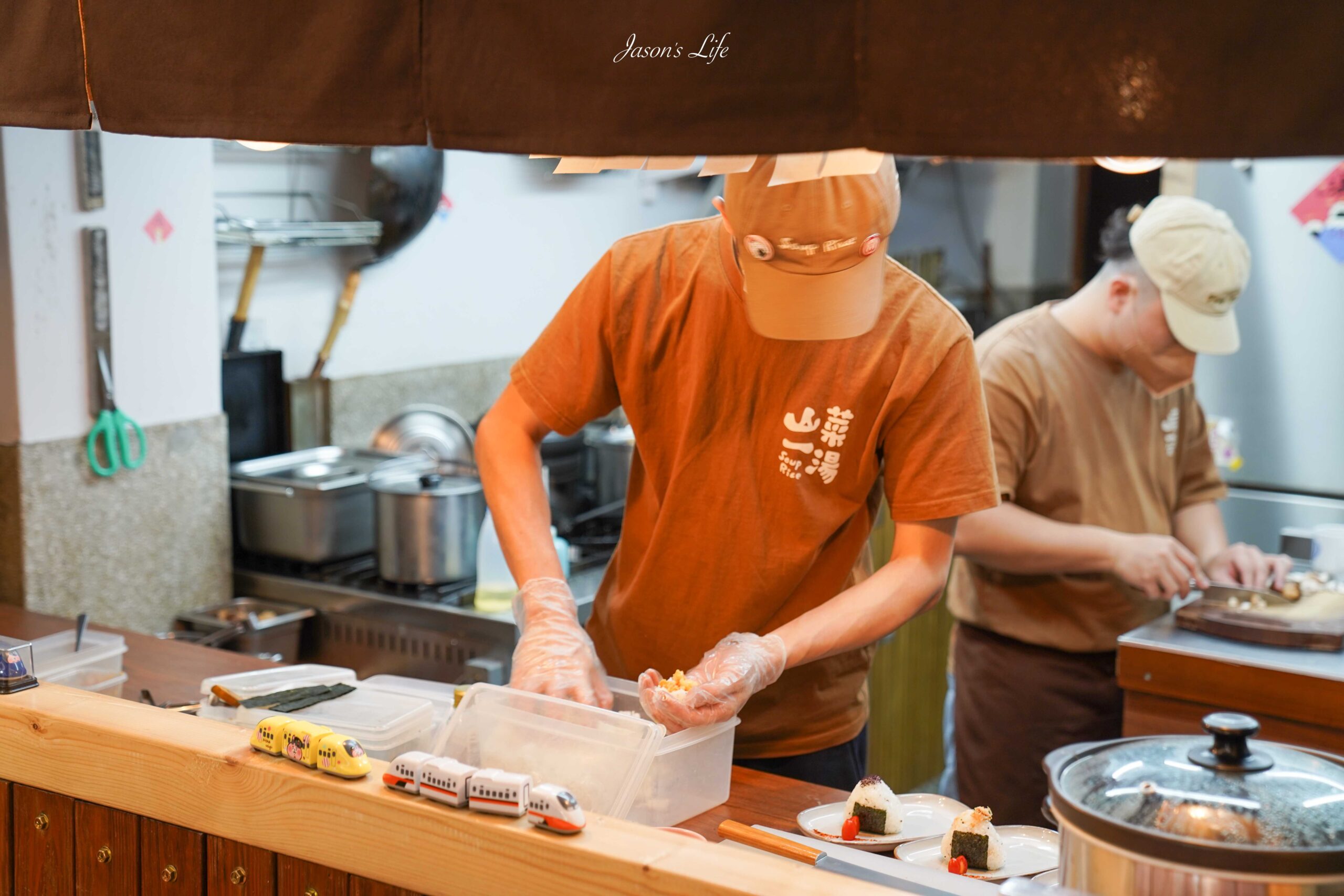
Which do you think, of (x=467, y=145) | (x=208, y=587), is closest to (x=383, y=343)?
(x=208, y=587)

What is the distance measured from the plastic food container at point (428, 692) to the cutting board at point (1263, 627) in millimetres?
1592

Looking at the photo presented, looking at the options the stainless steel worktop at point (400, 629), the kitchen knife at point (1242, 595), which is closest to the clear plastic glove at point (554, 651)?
the stainless steel worktop at point (400, 629)

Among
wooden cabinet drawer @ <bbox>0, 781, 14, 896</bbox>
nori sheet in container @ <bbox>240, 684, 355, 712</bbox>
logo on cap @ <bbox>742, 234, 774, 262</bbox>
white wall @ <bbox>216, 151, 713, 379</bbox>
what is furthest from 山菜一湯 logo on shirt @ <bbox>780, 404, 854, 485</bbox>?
white wall @ <bbox>216, 151, 713, 379</bbox>

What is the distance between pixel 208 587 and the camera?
322 cm

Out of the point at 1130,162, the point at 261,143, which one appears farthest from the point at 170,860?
the point at 1130,162

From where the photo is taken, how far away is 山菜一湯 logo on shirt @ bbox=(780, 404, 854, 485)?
180cm

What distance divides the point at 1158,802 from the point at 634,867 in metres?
0.46

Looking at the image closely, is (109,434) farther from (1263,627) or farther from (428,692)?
(1263,627)

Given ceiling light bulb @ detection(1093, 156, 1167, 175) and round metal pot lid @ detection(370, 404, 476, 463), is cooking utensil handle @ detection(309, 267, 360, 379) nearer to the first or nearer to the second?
round metal pot lid @ detection(370, 404, 476, 463)

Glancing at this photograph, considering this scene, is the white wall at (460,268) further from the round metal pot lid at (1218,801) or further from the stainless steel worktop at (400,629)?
the round metal pot lid at (1218,801)

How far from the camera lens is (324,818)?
1319 millimetres

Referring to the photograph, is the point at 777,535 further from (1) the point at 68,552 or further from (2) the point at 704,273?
(1) the point at 68,552

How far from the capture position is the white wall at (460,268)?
364 centimetres

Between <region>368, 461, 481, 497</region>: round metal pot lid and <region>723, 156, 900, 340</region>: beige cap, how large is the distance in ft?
4.47
